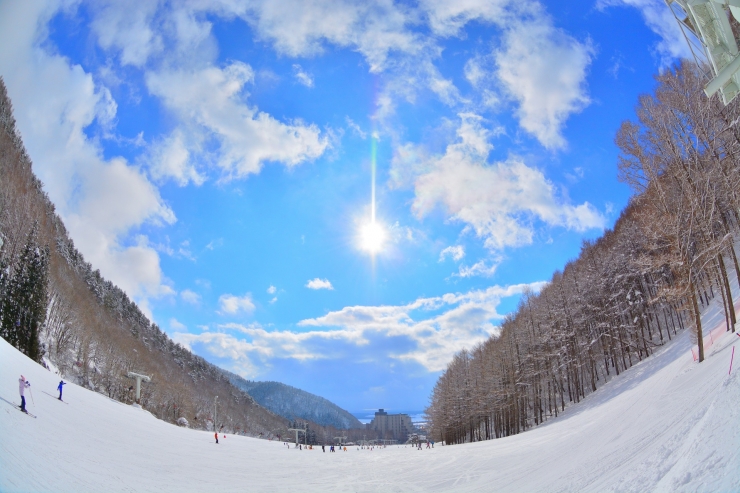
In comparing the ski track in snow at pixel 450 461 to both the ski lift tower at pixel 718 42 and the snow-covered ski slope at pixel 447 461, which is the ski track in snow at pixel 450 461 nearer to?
the snow-covered ski slope at pixel 447 461

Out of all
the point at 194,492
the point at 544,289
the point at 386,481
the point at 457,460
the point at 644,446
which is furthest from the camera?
the point at 544,289

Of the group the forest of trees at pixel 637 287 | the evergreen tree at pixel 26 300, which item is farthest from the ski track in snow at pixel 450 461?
the evergreen tree at pixel 26 300

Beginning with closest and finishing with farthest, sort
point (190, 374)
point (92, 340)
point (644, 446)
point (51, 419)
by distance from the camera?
point (644, 446)
point (51, 419)
point (92, 340)
point (190, 374)

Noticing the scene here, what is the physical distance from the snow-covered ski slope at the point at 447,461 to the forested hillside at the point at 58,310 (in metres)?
19.9

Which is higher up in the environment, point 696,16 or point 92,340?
point 696,16

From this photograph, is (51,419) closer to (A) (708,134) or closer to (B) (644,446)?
(B) (644,446)

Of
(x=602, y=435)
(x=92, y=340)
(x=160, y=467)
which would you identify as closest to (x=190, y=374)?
(x=92, y=340)

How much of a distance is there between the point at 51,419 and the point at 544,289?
5757cm

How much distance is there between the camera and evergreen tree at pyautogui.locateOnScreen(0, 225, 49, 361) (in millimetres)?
46312

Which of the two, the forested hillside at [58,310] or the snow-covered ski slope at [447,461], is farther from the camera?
the forested hillside at [58,310]

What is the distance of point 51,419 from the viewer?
20297 mm

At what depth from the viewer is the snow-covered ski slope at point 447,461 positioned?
350 inches

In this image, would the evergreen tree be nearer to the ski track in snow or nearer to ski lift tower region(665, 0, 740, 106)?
the ski track in snow

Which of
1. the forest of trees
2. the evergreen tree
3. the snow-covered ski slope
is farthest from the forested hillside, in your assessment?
the forest of trees
